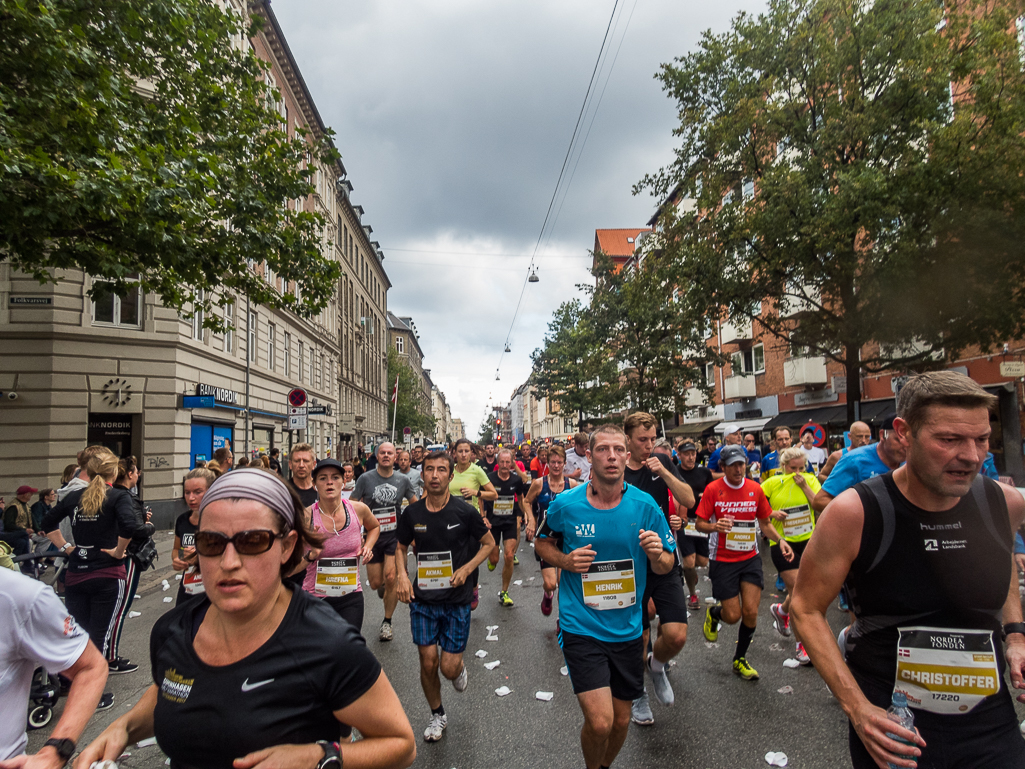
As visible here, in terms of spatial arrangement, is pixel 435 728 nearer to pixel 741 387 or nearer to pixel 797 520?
pixel 797 520

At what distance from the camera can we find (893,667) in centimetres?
220

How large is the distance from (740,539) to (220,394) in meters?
19.7

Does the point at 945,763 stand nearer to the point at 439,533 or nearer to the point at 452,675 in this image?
the point at 452,675

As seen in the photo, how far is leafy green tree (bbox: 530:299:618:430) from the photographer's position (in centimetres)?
4038

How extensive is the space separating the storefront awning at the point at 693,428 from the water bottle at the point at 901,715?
37690mm

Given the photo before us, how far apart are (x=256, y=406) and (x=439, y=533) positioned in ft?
76.4

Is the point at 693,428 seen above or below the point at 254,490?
above

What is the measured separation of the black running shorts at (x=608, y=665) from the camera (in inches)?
144

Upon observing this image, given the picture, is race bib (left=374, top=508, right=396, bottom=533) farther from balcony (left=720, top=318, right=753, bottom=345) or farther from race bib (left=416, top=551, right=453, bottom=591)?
balcony (left=720, top=318, right=753, bottom=345)

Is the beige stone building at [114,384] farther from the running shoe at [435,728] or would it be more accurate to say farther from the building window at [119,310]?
the running shoe at [435,728]

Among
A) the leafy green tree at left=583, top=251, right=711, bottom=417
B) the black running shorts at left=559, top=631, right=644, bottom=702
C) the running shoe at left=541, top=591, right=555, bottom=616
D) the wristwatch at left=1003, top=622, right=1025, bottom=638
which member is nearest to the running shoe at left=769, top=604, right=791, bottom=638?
the running shoe at left=541, top=591, right=555, bottom=616

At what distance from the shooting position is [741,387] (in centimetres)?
3475

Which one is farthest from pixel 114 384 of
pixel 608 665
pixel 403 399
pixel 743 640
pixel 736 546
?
pixel 403 399

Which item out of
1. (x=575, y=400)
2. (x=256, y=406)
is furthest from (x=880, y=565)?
(x=575, y=400)
